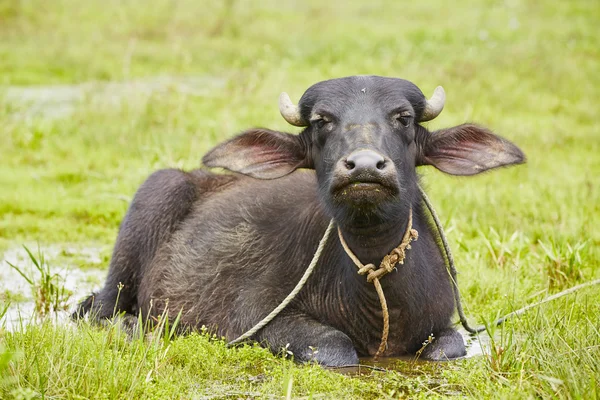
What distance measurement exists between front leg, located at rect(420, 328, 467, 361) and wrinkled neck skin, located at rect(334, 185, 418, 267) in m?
0.54

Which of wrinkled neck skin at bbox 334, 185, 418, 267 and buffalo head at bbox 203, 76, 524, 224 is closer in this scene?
buffalo head at bbox 203, 76, 524, 224

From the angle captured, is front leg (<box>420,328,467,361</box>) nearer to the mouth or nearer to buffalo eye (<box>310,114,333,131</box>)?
the mouth

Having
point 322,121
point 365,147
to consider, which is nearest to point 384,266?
point 365,147

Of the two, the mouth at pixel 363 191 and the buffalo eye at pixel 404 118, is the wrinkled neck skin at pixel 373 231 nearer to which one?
the mouth at pixel 363 191

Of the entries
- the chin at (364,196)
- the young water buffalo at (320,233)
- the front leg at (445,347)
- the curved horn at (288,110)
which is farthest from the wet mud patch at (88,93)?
the chin at (364,196)

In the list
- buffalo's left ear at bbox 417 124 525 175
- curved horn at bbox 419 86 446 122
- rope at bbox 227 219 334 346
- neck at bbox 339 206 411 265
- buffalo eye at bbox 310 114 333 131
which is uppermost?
curved horn at bbox 419 86 446 122

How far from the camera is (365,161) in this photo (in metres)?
3.93

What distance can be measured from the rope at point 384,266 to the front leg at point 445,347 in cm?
23

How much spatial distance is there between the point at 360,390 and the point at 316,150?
1306 mm

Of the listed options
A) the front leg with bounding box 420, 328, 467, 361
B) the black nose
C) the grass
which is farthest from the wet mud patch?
the black nose

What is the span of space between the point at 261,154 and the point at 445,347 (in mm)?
1429

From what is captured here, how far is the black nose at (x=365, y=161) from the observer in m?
3.93

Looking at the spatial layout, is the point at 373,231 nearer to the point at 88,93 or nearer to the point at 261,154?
the point at 261,154

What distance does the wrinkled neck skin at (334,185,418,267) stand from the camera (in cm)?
431
